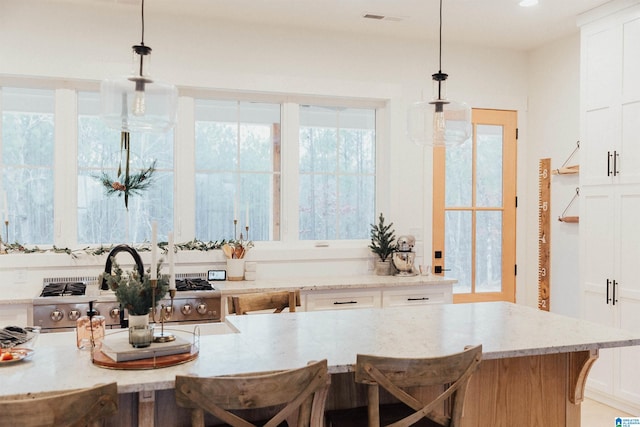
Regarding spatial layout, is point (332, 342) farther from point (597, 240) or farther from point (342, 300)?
point (597, 240)

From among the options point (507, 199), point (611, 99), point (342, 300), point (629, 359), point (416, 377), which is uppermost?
point (611, 99)

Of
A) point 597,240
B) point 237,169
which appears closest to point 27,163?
point 237,169

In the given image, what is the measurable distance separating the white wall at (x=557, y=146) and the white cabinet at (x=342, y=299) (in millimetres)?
1717

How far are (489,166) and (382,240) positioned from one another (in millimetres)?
1310

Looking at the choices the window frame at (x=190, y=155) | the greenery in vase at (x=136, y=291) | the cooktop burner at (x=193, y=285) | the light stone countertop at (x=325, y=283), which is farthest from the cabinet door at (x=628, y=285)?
the greenery in vase at (x=136, y=291)

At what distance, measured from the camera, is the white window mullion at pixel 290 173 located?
462cm

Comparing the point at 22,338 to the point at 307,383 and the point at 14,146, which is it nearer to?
the point at 307,383

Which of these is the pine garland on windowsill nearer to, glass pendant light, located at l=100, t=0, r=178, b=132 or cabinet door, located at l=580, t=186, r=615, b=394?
glass pendant light, located at l=100, t=0, r=178, b=132

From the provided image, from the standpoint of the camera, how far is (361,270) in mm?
4727

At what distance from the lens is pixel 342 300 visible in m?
4.11

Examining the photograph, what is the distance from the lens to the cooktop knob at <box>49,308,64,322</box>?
3.40 meters

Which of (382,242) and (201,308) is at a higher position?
(382,242)

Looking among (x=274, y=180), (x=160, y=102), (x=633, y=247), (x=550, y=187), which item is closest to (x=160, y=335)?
A: (x=160, y=102)

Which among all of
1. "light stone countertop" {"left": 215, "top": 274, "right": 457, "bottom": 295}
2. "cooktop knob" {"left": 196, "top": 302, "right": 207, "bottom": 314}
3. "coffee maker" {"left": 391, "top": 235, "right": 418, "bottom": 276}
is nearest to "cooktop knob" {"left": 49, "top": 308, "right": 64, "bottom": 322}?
"cooktop knob" {"left": 196, "top": 302, "right": 207, "bottom": 314}
